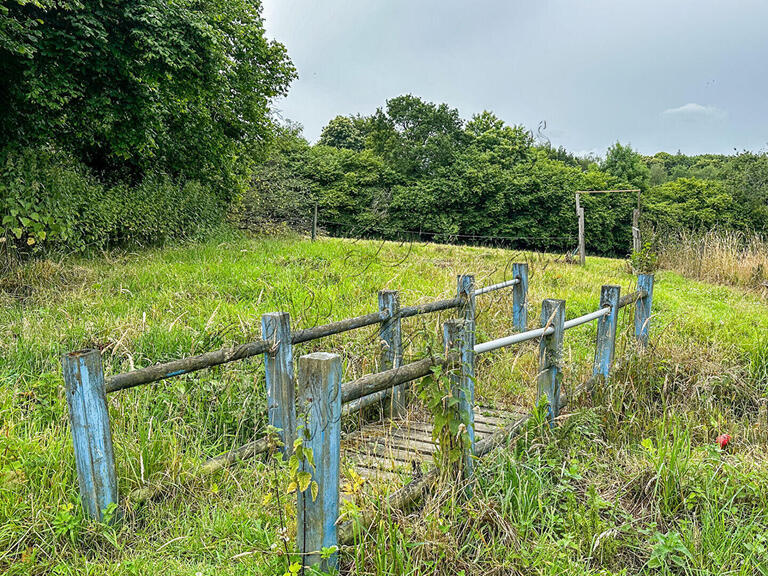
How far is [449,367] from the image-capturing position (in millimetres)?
2604

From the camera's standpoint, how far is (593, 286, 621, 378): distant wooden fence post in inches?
171

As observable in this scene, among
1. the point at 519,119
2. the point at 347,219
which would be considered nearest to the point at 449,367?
the point at 347,219

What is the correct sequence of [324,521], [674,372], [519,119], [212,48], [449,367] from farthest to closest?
[519,119] < [212,48] < [674,372] < [449,367] < [324,521]

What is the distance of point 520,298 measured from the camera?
631 centimetres

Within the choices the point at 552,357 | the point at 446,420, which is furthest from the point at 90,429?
the point at 552,357

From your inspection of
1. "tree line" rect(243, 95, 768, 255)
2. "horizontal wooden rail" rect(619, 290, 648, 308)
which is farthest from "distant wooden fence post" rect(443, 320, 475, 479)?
"tree line" rect(243, 95, 768, 255)

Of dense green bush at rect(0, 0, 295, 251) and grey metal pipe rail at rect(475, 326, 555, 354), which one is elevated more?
dense green bush at rect(0, 0, 295, 251)

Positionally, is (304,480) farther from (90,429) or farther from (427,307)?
(427,307)

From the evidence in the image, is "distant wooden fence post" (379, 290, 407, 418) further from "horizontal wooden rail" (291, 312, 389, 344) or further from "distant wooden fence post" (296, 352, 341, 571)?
"distant wooden fence post" (296, 352, 341, 571)

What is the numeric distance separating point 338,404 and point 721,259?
13.2 m

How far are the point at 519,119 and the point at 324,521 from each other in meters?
46.1

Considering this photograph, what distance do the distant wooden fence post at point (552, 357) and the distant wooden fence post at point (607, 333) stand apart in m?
0.89

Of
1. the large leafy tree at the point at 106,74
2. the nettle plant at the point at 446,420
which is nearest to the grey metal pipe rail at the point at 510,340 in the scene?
the nettle plant at the point at 446,420

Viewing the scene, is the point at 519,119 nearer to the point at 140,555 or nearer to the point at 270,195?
the point at 270,195
